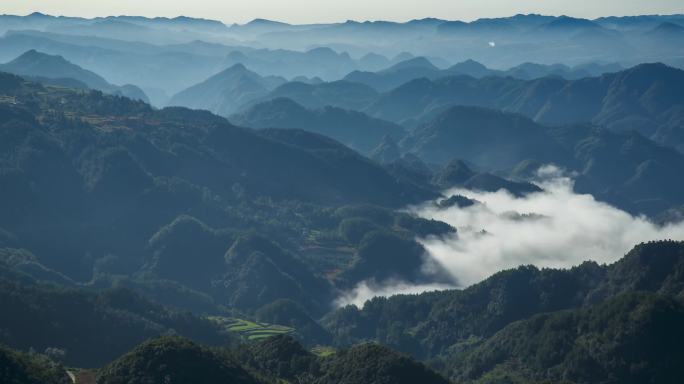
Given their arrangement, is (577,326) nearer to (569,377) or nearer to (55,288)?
(569,377)

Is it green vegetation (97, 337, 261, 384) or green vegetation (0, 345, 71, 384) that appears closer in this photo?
green vegetation (0, 345, 71, 384)

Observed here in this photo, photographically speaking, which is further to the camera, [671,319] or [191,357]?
[671,319]

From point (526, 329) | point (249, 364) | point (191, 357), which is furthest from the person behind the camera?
point (526, 329)

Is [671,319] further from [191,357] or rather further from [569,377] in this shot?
[191,357]

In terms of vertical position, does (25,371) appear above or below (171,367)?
below

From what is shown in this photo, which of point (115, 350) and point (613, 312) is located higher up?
point (613, 312)

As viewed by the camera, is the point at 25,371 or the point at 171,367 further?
the point at 171,367

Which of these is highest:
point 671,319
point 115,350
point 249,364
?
point 671,319

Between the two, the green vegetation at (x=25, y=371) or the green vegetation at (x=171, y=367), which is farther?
the green vegetation at (x=171, y=367)

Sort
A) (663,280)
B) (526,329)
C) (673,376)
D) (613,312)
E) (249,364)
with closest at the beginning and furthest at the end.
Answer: (249,364), (673,376), (613,312), (526,329), (663,280)

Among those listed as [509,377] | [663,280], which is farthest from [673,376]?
[663,280]
